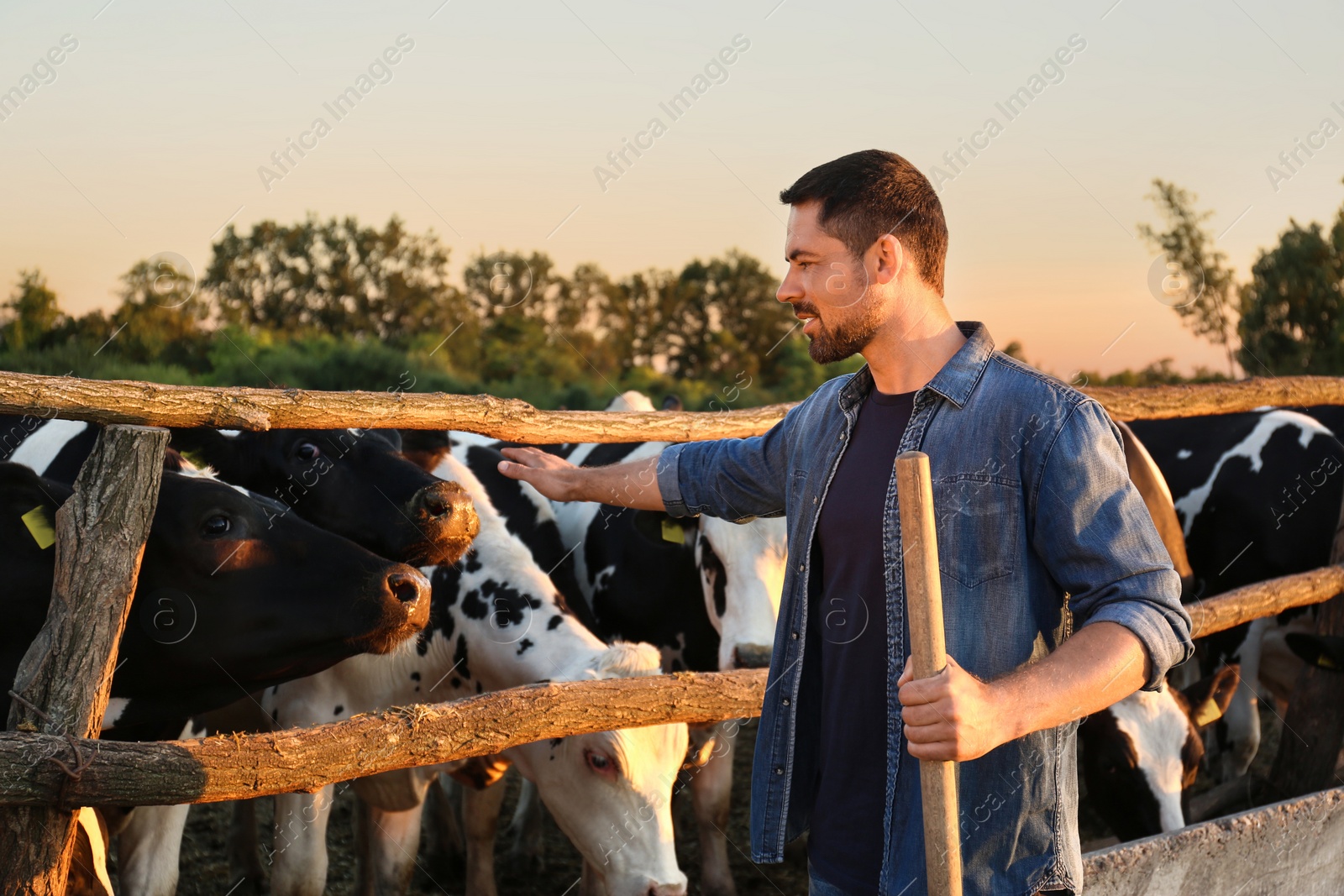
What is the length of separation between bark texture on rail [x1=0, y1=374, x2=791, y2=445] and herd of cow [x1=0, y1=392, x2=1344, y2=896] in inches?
16.2

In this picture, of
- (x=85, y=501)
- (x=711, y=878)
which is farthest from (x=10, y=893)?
(x=711, y=878)

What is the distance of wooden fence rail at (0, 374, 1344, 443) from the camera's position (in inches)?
102

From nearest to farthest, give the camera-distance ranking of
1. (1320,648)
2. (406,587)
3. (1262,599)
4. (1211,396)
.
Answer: (406,587)
(1262,599)
(1320,648)
(1211,396)

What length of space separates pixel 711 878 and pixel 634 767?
1.47 m

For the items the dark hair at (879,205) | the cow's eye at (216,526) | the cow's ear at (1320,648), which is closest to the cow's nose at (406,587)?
the cow's eye at (216,526)

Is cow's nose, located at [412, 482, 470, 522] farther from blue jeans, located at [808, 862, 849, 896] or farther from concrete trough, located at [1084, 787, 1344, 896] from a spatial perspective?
concrete trough, located at [1084, 787, 1344, 896]

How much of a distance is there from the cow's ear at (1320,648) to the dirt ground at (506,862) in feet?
4.38

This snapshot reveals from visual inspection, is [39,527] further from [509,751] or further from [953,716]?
[953,716]

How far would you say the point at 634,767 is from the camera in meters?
3.79

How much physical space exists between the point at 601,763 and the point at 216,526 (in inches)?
56.3

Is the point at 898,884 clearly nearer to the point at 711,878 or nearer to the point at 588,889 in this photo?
the point at 588,889

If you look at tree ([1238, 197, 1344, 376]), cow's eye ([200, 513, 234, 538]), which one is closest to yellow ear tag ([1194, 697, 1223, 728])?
cow's eye ([200, 513, 234, 538])

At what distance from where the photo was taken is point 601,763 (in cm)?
381

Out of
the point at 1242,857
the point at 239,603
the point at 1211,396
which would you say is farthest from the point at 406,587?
the point at 1211,396
